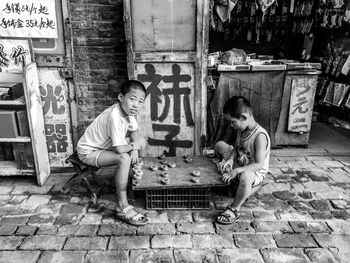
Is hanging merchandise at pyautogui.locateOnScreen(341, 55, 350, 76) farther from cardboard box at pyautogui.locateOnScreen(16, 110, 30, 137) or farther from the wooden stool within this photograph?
cardboard box at pyautogui.locateOnScreen(16, 110, 30, 137)

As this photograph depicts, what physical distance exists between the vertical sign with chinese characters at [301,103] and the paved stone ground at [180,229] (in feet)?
4.71

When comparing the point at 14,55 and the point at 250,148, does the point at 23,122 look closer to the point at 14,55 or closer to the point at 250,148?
the point at 14,55

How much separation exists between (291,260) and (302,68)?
136 inches

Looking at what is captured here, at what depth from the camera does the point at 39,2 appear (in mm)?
4152

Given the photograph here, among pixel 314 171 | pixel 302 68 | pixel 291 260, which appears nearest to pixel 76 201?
pixel 291 260

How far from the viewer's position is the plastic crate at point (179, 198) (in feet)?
12.5

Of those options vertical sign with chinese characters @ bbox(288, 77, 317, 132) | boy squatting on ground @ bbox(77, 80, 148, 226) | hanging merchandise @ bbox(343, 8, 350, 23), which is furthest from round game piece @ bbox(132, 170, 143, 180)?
hanging merchandise @ bbox(343, 8, 350, 23)

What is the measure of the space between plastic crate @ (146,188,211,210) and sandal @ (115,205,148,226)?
253mm

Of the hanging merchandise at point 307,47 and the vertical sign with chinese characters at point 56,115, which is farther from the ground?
the hanging merchandise at point 307,47

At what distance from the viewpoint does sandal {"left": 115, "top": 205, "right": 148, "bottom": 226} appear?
3550 millimetres

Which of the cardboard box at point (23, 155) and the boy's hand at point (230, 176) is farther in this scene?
the cardboard box at point (23, 155)

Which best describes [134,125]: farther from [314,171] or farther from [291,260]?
[314,171]

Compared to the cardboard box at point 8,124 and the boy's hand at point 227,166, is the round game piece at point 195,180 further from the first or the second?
the cardboard box at point 8,124

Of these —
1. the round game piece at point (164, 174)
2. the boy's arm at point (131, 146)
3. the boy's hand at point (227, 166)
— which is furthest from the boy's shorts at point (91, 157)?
the boy's hand at point (227, 166)
